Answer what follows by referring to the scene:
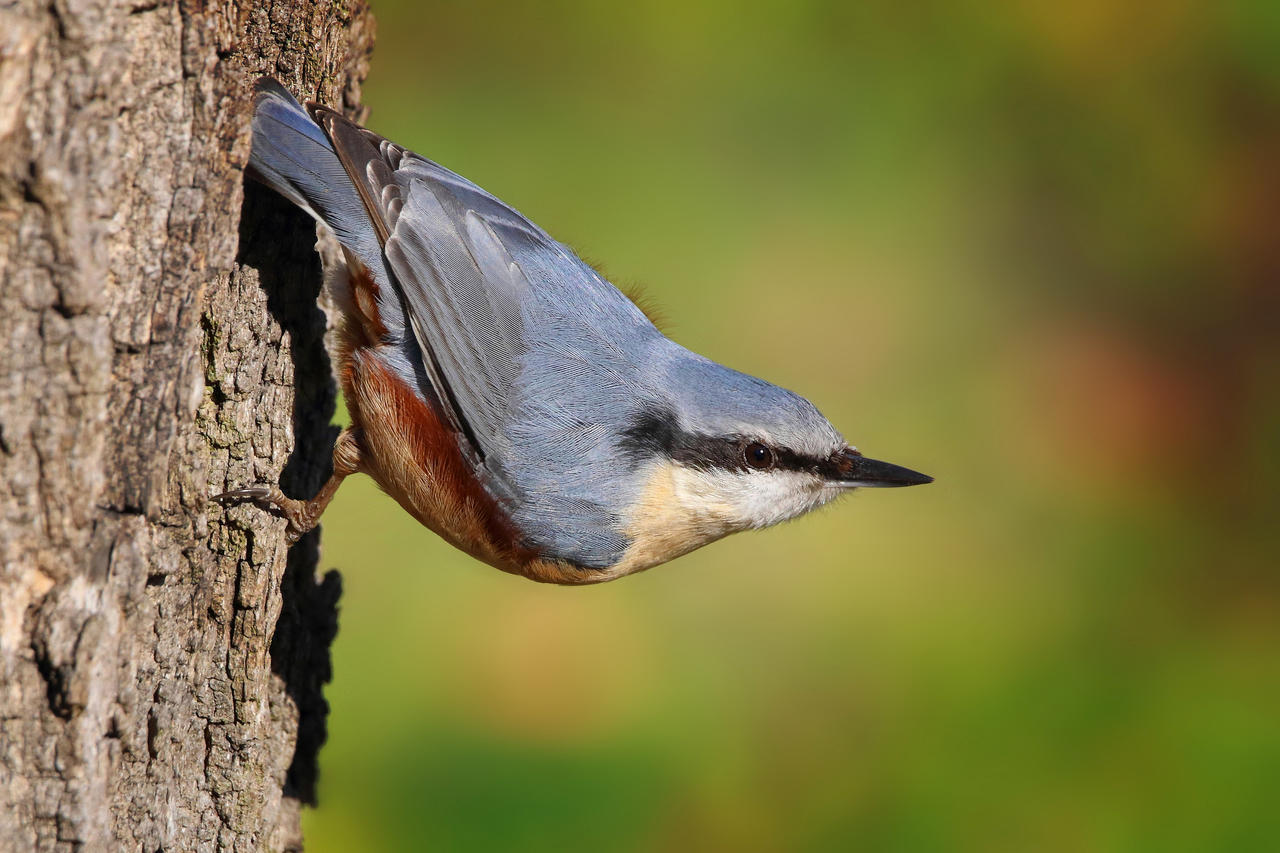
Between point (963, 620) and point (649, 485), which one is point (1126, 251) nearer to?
point (963, 620)

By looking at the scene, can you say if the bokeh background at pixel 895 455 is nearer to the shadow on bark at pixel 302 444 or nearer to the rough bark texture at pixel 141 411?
the shadow on bark at pixel 302 444

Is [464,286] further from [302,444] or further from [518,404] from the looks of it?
[302,444]

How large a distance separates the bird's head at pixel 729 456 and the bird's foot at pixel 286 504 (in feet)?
2.43

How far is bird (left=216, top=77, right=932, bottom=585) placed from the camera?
2406mm

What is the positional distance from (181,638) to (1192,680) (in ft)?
11.4

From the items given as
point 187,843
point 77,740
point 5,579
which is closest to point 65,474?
point 5,579

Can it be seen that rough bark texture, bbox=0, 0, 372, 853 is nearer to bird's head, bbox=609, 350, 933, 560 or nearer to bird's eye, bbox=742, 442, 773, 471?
bird's head, bbox=609, 350, 933, 560

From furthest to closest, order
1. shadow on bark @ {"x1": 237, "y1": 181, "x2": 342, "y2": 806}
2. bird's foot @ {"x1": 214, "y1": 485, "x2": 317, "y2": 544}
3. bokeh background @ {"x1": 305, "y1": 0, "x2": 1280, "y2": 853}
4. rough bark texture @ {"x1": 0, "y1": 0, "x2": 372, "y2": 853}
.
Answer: bokeh background @ {"x1": 305, "y1": 0, "x2": 1280, "y2": 853}, shadow on bark @ {"x1": 237, "y1": 181, "x2": 342, "y2": 806}, bird's foot @ {"x1": 214, "y1": 485, "x2": 317, "y2": 544}, rough bark texture @ {"x1": 0, "y1": 0, "x2": 372, "y2": 853}

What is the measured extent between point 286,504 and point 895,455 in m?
2.58

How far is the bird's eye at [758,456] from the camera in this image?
2531 millimetres

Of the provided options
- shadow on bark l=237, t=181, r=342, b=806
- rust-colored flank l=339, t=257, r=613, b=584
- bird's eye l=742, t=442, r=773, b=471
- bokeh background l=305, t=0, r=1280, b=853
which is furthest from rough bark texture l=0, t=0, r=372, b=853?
bokeh background l=305, t=0, r=1280, b=853

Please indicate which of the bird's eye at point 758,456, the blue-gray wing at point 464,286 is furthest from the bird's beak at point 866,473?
the blue-gray wing at point 464,286

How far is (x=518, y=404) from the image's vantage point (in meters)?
2.42

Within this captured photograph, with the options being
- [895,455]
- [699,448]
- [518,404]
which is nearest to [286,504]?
[518,404]
